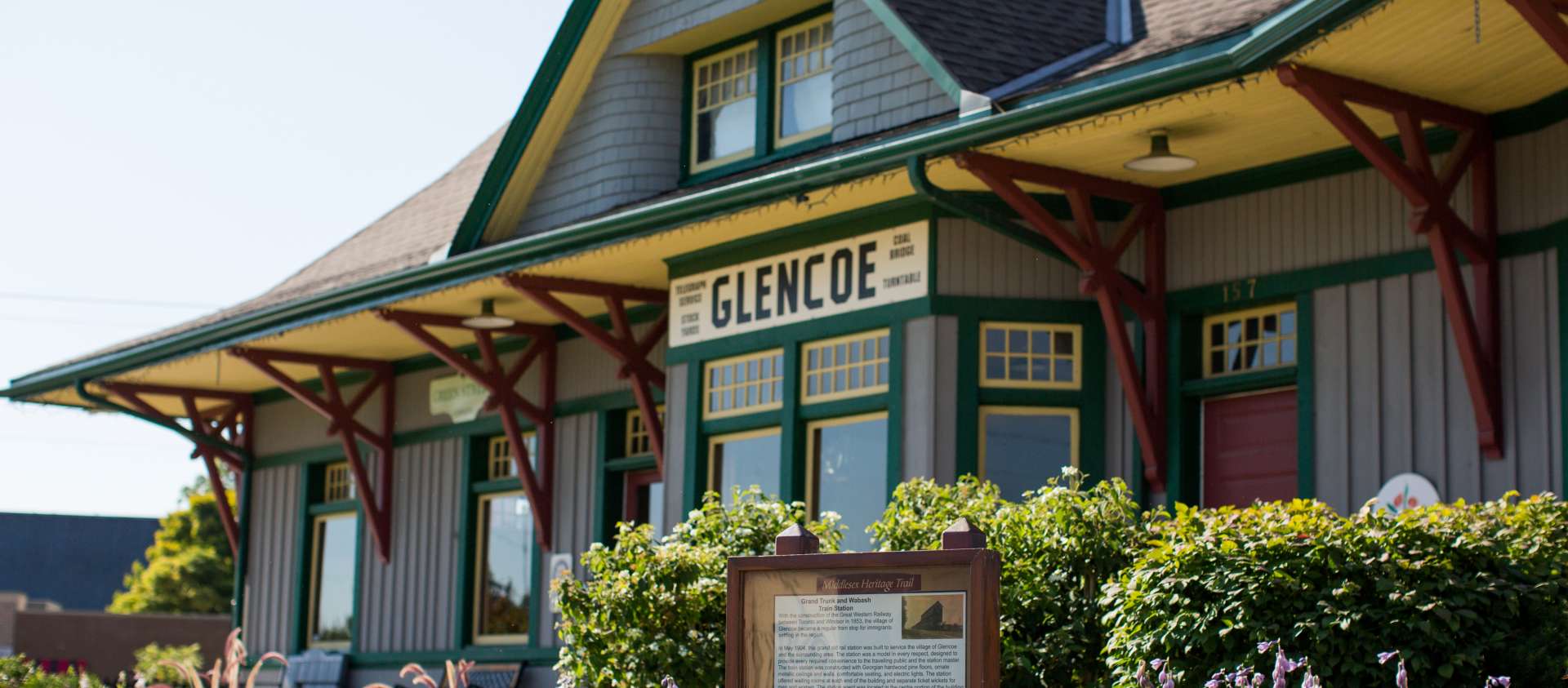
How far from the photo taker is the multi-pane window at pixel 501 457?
58.6 feet

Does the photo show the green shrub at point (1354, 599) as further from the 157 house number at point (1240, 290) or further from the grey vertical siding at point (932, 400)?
the grey vertical siding at point (932, 400)

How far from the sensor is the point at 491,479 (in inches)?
717

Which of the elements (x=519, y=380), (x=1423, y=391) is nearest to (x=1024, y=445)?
(x=1423, y=391)

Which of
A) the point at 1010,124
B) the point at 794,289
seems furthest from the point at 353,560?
the point at 1010,124

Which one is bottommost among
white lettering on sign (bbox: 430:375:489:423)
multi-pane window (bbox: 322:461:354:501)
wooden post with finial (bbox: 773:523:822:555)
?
wooden post with finial (bbox: 773:523:822:555)

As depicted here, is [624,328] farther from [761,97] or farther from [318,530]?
[318,530]

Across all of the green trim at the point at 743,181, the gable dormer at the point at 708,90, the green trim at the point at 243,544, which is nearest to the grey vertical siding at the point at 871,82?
the gable dormer at the point at 708,90

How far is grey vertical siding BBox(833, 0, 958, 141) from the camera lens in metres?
13.4

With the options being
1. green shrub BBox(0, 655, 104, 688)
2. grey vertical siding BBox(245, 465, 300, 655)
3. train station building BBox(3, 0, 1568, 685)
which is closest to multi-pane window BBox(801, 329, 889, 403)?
train station building BBox(3, 0, 1568, 685)

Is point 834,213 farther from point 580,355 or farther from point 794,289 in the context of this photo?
point 580,355

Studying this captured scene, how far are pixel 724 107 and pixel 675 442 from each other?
2854 millimetres

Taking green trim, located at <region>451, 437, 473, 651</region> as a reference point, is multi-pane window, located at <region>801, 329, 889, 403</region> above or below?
above

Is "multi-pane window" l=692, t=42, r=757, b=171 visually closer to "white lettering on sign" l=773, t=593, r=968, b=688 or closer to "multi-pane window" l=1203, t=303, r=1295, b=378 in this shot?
"multi-pane window" l=1203, t=303, r=1295, b=378

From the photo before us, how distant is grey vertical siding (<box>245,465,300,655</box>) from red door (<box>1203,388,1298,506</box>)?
1118 centimetres
